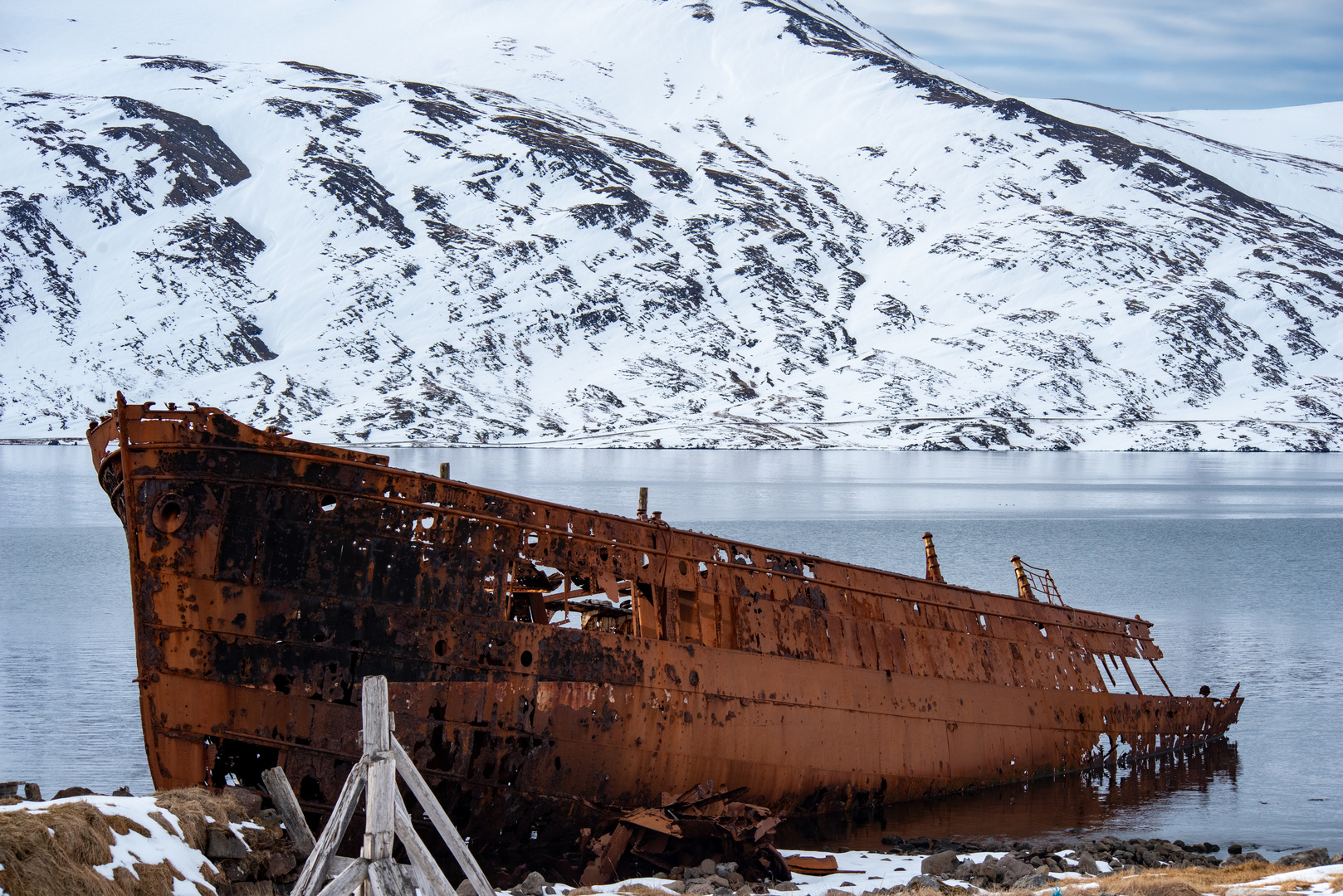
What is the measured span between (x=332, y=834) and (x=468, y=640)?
6441 mm

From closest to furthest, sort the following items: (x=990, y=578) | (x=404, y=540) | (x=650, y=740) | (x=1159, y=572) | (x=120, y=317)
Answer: (x=404, y=540), (x=650, y=740), (x=990, y=578), (x=1159, y=572), (x=120, y=317)

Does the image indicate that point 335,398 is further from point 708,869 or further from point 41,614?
point 708,869

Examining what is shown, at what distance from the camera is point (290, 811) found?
13695 mm

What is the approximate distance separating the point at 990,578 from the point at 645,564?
36.4 metres

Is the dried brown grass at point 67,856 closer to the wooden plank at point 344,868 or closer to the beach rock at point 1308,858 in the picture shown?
the wooden plank at point 344,868

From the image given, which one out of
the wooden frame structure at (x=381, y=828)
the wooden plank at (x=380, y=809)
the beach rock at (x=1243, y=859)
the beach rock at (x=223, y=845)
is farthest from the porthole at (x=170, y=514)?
the beach rock at (x=1243, y=859)

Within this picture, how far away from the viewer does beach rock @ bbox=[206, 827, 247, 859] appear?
488 inches

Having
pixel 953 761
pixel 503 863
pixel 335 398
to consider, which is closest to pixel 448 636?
pixel 503 863

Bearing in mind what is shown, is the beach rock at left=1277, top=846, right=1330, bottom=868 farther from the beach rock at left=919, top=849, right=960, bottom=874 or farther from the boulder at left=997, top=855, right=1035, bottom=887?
the beach rock at left=919, top=849, right=960, bottom=874

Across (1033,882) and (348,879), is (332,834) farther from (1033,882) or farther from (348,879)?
(1033,882)

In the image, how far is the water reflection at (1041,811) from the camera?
65.1ft

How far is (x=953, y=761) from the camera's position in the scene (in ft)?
72.2

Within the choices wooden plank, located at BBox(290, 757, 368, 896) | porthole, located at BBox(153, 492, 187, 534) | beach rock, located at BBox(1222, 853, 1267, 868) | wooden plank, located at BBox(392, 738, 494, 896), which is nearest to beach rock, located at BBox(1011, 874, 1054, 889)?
beach rock, located at BBox(1222, 853, 1267, 868)

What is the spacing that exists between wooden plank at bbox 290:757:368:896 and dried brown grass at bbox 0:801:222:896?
213 centimetres
